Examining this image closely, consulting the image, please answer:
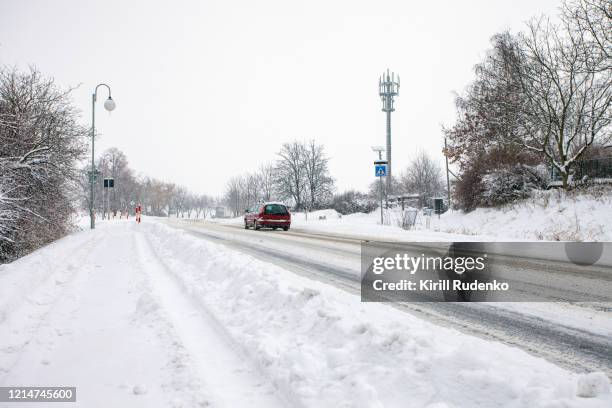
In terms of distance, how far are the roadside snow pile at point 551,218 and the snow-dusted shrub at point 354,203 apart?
24.6 metres

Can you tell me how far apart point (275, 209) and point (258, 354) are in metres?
19.0

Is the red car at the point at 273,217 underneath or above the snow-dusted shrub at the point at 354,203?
underneath

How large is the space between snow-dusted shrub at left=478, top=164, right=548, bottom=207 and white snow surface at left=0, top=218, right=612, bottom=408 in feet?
66.0

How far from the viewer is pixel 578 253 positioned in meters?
9.71

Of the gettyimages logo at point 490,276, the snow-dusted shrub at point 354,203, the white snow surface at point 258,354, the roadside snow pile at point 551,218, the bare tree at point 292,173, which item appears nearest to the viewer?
the white snow surface at point 258,354

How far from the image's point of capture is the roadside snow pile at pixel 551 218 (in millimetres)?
14860

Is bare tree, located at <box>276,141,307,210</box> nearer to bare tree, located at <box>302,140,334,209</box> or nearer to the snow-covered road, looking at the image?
bare tree, located at <box>302,140,334,209</box>

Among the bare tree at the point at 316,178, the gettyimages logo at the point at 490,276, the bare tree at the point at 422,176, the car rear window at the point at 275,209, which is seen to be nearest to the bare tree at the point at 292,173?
the bare tree at the point at 316,178

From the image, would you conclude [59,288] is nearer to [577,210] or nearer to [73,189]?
[73,189]

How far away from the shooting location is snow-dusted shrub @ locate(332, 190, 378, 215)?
157 feet

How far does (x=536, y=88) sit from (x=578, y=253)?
14.7 meters

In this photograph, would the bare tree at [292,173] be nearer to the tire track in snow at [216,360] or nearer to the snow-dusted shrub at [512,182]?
the snow-dusted shrub at [512,182]

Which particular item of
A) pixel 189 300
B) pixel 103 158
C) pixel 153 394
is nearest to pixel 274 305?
pixel 189 300

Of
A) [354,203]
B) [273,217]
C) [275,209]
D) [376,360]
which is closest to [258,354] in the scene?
[376,360]
